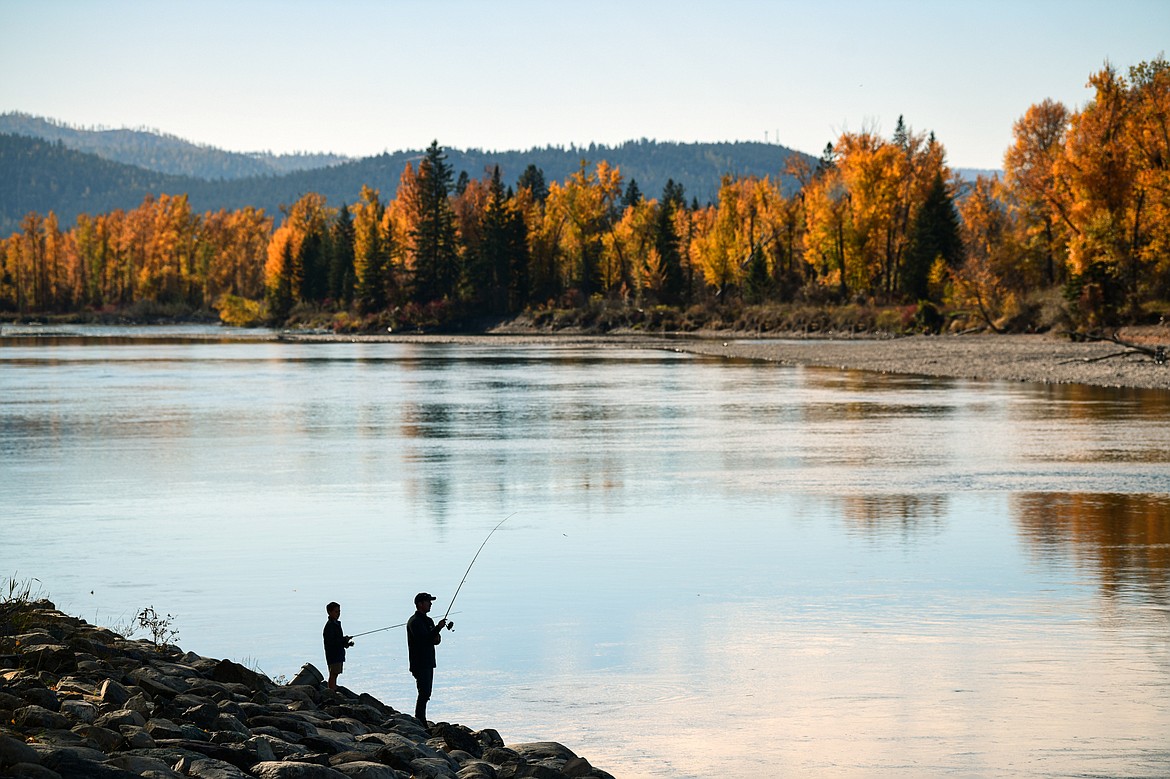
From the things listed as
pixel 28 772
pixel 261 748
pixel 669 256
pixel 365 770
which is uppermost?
pixel 669 256

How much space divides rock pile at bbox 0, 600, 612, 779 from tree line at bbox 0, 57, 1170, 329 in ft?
189

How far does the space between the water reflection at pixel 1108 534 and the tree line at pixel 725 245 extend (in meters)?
43.0

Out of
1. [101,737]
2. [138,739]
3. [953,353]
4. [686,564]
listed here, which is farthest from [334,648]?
[953,353]

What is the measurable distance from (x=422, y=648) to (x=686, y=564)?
7.35 m

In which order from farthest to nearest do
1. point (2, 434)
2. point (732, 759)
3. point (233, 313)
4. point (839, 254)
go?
point (233, 313)
point (839, 254)
point (2, 434)
point (732, 759)

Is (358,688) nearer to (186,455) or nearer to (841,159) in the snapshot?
(186,455)

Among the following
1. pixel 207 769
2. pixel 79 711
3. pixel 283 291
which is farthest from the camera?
pixel 283 291

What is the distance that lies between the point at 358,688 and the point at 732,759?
12.6 feet

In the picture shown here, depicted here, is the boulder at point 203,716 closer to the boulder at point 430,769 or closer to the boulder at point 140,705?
the boulder at point 140,705

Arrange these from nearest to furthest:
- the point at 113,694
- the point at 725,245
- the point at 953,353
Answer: the point at 113,694
the point at 953,353
the point at 725,245

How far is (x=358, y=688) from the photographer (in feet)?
39.7

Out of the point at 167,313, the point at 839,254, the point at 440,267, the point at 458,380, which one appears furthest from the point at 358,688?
the point at 167,313

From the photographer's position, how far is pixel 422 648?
10469 millimetres

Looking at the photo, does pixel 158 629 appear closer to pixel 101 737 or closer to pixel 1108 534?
pixel 101 737
